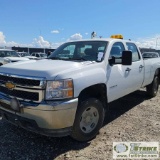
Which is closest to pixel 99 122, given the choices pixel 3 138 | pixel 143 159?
pixel 143 159

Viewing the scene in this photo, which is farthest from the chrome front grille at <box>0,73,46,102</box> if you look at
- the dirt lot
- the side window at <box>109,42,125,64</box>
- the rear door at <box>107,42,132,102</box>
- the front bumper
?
the side window at <box>109,42,125,64</box>

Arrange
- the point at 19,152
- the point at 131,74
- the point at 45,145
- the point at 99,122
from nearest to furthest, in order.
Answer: the point at 19,152 < the point at 45,145 < the point at 99,122 < the point at 131,74

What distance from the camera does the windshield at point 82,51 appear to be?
4613 mm

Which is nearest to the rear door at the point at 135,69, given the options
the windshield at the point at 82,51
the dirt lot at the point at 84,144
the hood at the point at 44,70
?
the dirt lot at the point at 84,144

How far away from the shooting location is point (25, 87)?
360 cm

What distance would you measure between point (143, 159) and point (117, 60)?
2.08 meters

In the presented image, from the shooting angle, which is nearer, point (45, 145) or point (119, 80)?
point (45, 145)

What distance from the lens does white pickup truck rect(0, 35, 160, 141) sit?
136 inches

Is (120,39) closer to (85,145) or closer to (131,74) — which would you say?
(131,74)

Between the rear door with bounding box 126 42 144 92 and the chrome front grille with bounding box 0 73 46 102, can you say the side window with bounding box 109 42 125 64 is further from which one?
the chrome front grille with bounding box 0 73 46 102

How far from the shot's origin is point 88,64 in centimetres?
414

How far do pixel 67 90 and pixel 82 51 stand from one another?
1.69 meters

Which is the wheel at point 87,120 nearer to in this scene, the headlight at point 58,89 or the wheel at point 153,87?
the headlight at point 58,89

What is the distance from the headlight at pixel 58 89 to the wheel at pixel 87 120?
43 centimetres
